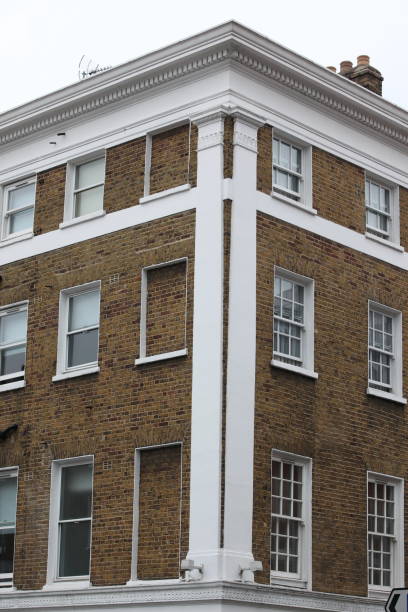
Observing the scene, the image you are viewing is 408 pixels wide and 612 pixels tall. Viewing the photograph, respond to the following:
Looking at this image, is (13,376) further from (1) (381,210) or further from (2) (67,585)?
(1) (381,210)

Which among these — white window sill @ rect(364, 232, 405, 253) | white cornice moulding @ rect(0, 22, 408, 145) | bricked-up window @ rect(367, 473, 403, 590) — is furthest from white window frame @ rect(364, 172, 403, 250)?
bricked-up window @ rect(367, 473, 403, 590)

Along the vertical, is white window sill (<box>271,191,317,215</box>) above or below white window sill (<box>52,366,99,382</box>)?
above

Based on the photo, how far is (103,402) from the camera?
24125 millimetres

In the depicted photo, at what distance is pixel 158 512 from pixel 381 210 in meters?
8.47

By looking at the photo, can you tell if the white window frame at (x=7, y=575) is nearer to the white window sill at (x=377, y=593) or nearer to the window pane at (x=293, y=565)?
the window pane at (x=293, y=565)

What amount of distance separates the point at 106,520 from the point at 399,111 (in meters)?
10.7

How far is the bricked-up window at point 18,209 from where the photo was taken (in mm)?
27438

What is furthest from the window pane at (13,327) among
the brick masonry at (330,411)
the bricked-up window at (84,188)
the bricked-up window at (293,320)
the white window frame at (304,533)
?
the white window frame at (304,533)

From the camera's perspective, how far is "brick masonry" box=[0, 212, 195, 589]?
23.0 metres

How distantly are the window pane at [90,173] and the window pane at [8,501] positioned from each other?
244 inches

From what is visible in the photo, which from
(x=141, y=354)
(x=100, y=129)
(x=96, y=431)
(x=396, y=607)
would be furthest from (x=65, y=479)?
(x=396, y=607)

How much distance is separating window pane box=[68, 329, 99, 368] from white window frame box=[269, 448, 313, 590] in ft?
14.2

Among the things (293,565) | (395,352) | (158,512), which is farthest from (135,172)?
(293,565)

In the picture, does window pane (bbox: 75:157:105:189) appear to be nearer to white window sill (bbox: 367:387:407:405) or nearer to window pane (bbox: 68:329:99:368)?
window pane (bbox: 68:329:99:368)
